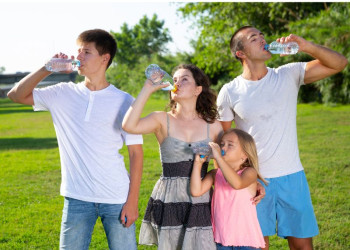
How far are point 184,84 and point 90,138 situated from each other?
0.71 meters

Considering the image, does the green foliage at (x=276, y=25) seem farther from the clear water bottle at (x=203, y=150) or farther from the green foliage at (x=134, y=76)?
the clear water bottle at (x=203, y=150)

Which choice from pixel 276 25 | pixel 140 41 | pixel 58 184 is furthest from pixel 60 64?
pixel 140 41

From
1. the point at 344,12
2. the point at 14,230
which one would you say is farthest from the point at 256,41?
the point at 344,12

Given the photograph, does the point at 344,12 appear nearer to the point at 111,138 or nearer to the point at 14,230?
the point at 14,230

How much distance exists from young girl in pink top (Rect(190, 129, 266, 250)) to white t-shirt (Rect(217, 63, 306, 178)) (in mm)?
241

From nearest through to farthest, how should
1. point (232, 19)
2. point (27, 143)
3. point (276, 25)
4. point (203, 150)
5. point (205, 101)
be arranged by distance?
point (203, 150)
point (205, 101)
point (27, 143)
point (232, 19)
point (276, 25)

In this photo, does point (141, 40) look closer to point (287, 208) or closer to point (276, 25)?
point (276, 25)

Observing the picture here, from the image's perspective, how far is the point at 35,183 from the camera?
871 cm

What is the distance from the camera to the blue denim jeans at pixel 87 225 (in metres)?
3.10

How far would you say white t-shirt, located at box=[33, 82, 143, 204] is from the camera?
10.3 ft

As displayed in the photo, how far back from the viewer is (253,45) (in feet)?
12.3

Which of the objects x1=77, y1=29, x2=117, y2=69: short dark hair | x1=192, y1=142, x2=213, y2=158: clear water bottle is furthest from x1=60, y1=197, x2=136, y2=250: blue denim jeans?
x1=77, y1=29, x2=117, y2=69: short dark hair

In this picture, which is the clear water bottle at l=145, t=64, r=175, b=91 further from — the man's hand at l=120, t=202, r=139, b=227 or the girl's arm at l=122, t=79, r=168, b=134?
the man's hand at l=120, t=202, r=139, b=227

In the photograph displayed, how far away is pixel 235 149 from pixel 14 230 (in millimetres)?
3574
